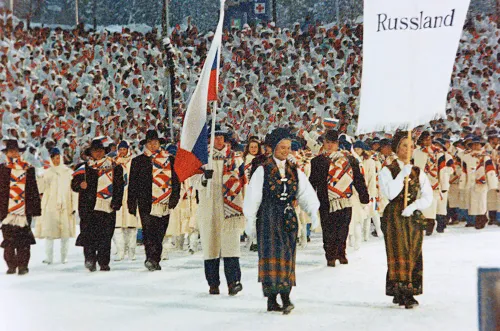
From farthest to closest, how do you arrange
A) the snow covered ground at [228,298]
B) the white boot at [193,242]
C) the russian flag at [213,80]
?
the white boot at [193,242] < the russian flag at [213,80] < the snow covered ground at [228,298]

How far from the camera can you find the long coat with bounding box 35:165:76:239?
11.4m

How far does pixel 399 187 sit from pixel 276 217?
42.2 inches

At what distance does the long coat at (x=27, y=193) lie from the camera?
10312 mm

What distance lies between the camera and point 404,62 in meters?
7.92


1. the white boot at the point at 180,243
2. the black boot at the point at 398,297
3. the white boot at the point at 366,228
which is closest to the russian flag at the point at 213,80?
the black boot at the point at 398,297

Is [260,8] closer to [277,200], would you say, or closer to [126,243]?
[126,243]

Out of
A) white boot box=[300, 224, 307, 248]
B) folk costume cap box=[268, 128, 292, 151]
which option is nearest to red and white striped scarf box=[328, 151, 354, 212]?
white boot box=[300, 224, 307, 248]

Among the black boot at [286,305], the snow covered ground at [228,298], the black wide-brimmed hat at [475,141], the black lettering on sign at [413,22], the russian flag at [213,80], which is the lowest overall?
the snow covered ground at [228,298]

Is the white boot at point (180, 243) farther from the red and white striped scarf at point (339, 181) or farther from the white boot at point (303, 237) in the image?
the red and white striped scarf at point (339, 181)

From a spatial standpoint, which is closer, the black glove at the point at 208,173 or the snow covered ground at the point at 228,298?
the snow covered ground at the point at 228,298

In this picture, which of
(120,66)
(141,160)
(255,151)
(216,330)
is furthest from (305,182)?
(120,66)

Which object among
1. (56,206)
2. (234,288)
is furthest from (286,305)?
(56,206)

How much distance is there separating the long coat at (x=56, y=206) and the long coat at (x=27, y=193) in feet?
3.22

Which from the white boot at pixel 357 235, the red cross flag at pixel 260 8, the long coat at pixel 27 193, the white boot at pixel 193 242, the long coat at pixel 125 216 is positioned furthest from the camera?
the red cross flag at pixel 260 8
